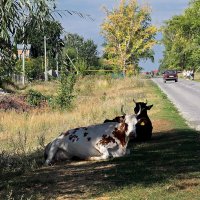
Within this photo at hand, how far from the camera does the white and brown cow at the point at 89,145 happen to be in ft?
39.0

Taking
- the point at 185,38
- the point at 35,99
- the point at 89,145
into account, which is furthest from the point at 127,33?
the point at 89,145

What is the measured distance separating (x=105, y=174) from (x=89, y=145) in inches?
82.4

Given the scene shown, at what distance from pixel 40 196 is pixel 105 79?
48778mm

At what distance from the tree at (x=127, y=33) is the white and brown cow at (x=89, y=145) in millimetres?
67391

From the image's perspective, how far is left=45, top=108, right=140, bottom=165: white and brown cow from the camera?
11883mm

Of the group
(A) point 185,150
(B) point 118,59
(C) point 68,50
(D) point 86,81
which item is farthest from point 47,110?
(B) point 118,59

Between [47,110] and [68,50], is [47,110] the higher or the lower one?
the lower one

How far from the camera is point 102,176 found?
9.73 meters

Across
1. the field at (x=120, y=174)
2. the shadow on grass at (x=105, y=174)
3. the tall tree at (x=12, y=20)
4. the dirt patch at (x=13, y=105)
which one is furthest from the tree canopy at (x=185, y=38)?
the tall tree at (x=12, y=20)

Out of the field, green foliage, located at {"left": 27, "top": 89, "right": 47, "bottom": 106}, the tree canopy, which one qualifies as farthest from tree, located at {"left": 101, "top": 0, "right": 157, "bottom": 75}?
the field

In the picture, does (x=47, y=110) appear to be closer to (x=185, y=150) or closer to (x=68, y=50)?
(x=185, y=150)

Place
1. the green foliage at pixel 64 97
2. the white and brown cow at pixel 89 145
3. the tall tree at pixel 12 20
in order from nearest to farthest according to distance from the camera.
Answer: the tall tree at pixel 12 20
the white and brown cow at pixel 89 145
the green foliage at pixel 64 97

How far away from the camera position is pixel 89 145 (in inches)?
470

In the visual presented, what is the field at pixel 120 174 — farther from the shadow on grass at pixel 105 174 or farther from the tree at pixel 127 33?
the tree at pixel 127 33
